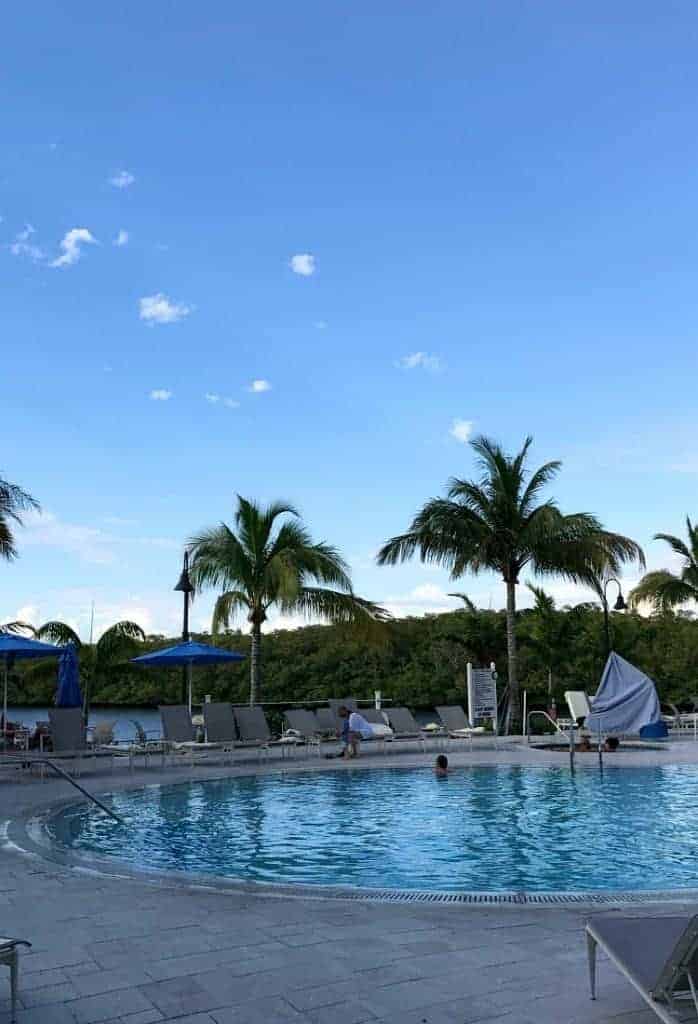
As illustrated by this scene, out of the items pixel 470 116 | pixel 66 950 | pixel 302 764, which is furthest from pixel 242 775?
pixel 470 116

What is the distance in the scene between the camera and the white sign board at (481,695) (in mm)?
23141

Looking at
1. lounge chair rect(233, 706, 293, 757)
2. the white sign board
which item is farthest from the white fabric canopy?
lounge chair rect(233, 706, 293, 757)

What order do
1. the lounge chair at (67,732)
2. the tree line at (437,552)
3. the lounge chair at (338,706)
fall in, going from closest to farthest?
the lounge chair at (67,732), the lounge chair at (338,706), the tree line at (437,552)

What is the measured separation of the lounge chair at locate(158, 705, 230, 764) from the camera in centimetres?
1613

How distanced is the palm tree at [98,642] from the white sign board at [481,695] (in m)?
8.34

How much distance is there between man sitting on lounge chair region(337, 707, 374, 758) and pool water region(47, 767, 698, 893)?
171 cm

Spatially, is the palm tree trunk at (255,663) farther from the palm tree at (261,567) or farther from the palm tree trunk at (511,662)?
the palm tree trunk at (511,662)

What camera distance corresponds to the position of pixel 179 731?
53.5 feet

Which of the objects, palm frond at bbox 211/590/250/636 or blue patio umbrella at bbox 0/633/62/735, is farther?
palm frond at bbox 211/590/250/636

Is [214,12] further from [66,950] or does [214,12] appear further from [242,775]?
→ [66,950]

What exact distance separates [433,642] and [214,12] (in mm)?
26426

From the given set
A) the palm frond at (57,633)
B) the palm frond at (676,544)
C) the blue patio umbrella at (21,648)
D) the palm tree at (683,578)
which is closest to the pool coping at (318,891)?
the blue patio umbrella at (21,648)

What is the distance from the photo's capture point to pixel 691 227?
17062 millimetres

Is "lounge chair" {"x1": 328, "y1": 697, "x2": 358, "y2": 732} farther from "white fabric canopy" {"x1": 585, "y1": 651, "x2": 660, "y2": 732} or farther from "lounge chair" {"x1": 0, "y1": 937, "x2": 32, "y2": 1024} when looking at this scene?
"lounge chair" {"x1": 0, "y1": 937, "x2": 32, "y2": 1024}
